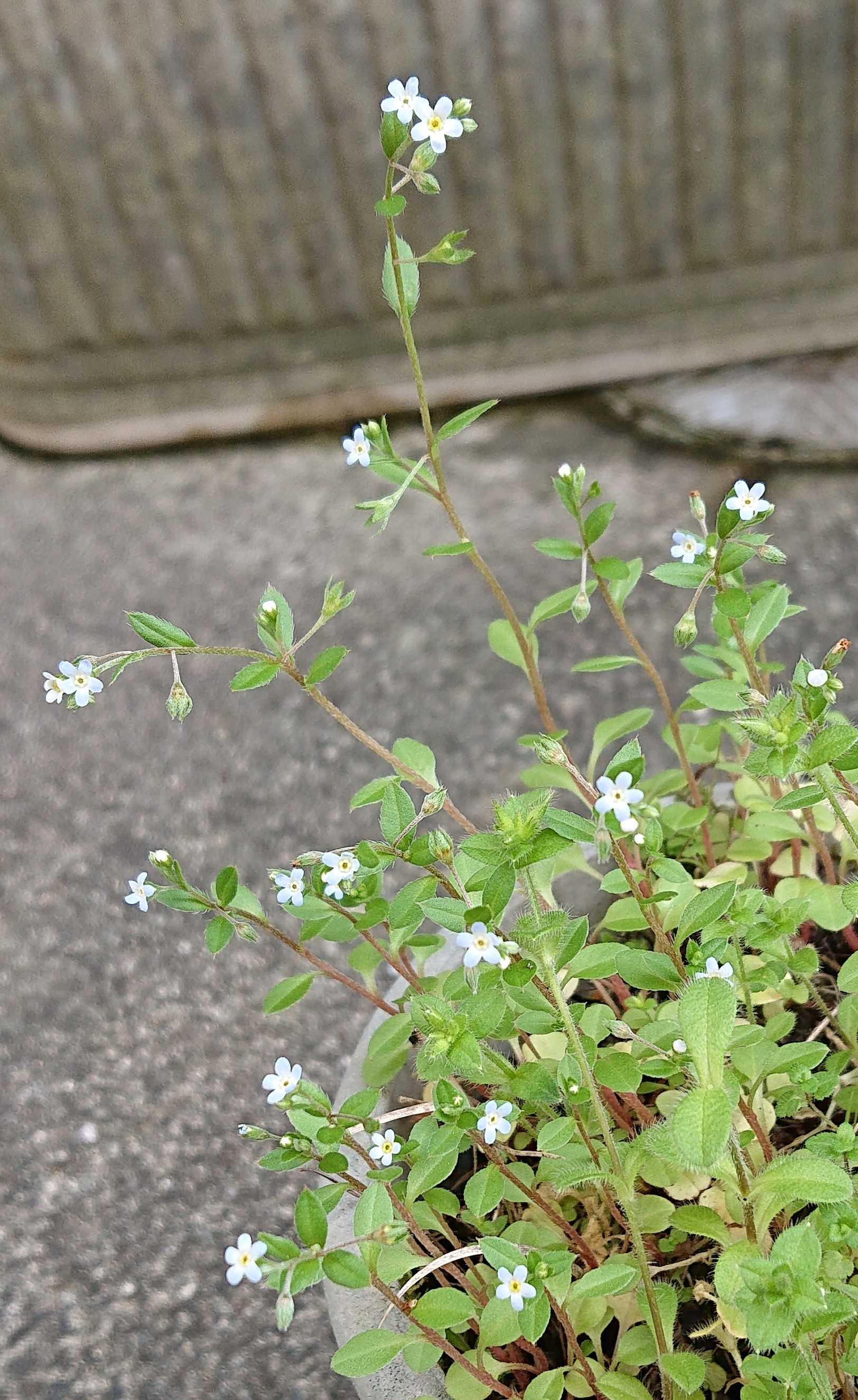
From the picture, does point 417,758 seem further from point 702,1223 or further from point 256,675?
point 702,1223

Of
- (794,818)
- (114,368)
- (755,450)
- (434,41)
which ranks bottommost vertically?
(755,450)

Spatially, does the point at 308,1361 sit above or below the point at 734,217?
below

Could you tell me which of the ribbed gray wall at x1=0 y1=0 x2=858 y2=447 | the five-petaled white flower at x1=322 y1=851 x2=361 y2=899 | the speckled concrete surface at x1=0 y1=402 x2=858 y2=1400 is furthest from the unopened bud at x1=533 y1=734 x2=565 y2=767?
the ribbed gray wall at x1=0 y1=0 x2=858 y2=447

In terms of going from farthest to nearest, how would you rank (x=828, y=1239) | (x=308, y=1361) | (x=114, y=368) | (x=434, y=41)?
(x=114, y=368), (x=434, y=41), (x=308, y=1361), (x=828, y=1239)

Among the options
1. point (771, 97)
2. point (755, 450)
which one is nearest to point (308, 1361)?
point (755, 450)

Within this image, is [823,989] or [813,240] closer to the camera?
[823,989]

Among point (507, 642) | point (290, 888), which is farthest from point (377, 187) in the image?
point (290, 888)

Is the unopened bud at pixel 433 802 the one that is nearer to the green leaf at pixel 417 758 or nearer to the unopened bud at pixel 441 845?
the unopened bud at pixel 441 845

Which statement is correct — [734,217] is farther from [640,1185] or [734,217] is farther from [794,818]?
[640,1185]
